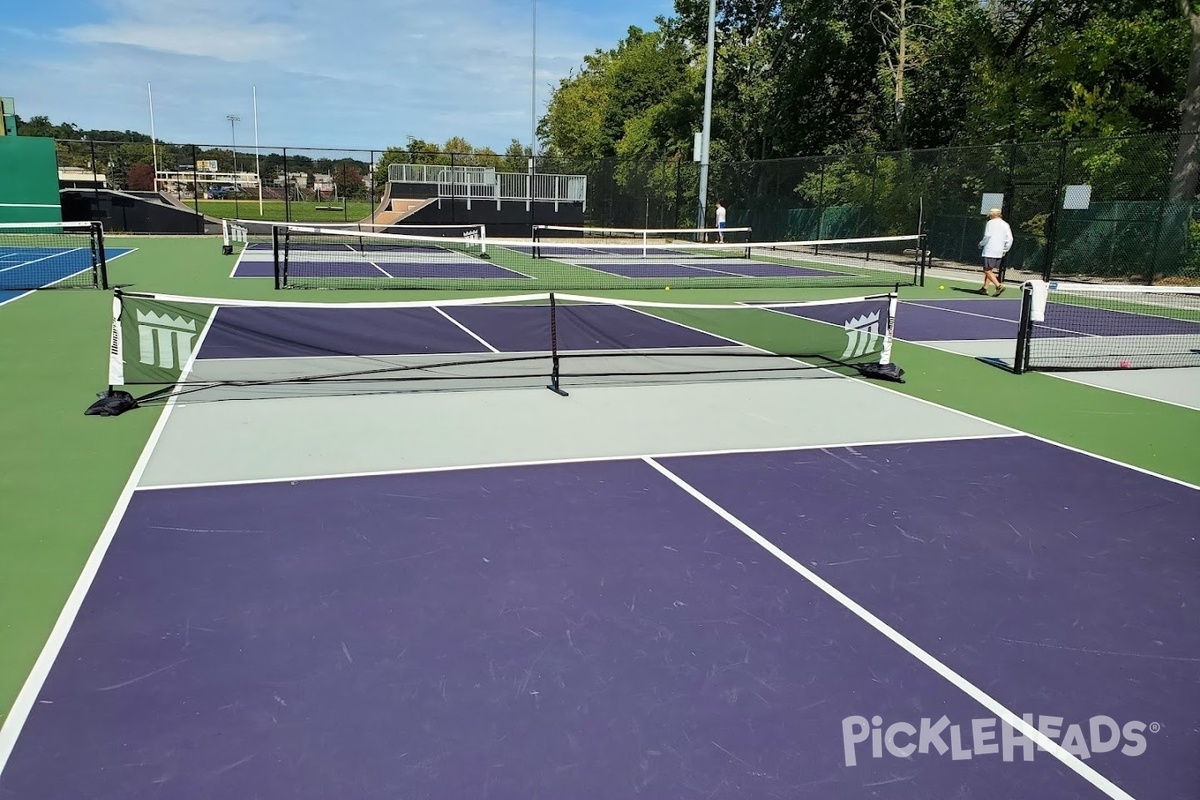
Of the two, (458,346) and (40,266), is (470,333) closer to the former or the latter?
(458,346)

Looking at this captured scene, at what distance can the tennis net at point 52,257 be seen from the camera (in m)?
15.7

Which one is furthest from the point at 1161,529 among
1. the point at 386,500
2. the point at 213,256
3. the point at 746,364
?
the point at 213,256

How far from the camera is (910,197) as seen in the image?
30.0 m

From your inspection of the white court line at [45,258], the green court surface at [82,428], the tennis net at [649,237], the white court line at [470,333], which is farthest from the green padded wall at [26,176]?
the white court line at [470,333]

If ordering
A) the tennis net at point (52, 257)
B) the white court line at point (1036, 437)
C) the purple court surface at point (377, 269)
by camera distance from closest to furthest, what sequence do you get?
the white court line at point (1036, 437) < the tennis net at point (52, 257) < the purple court surface at point (377, 269)

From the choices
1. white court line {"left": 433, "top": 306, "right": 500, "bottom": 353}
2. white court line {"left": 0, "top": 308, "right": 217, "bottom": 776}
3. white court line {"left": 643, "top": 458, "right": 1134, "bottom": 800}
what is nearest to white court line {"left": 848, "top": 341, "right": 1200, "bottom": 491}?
white court line {"left": 643, "top": 458, "right": 1134, "bottom": 800}

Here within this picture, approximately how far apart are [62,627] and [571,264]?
2182 centimetres

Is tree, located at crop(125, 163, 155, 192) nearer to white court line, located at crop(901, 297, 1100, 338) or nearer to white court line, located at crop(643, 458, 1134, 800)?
white court line, located at crop(901, 297, 1100, 338)

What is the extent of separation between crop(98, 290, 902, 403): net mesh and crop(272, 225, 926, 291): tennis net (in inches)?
88.7

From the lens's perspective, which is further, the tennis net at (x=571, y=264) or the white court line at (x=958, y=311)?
Result: the tennis net at (x=571, y=264)

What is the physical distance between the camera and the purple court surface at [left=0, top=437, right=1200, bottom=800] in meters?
3.05

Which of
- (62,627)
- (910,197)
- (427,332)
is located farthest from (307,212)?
(62,627)

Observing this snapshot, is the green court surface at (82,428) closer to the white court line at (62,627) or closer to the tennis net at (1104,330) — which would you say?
the white court line at (62,627)

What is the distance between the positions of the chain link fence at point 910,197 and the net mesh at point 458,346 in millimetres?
12912
